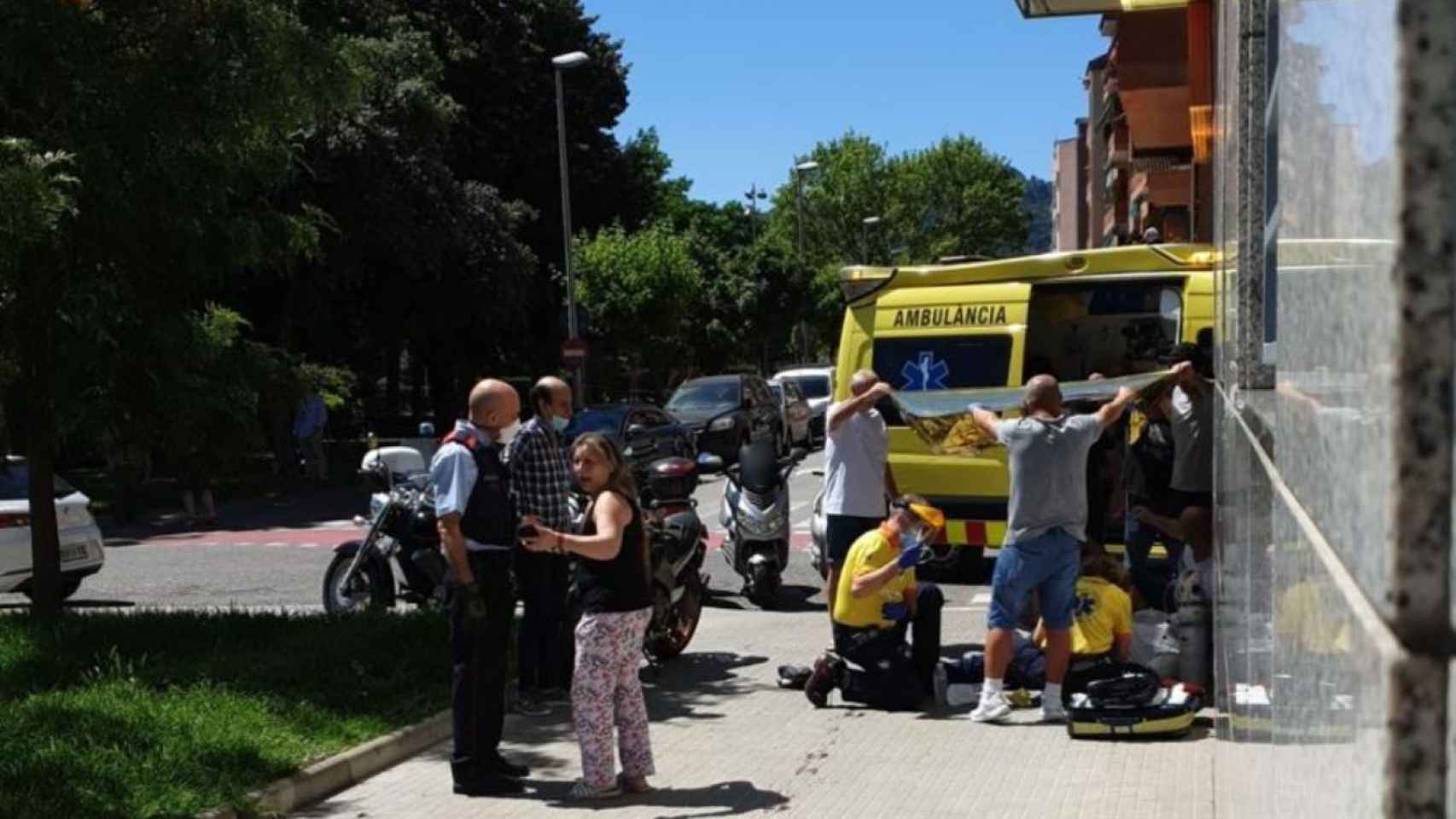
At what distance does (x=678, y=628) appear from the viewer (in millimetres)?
10594

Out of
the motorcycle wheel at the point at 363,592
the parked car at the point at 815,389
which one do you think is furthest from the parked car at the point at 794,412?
the motorcycle wheel at the point at 363,592

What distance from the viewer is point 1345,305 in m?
0.97

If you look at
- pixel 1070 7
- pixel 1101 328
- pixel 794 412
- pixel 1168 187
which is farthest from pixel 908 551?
pixel 794 412

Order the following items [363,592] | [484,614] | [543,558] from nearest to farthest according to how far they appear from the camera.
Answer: [484,614], [543,558], [363,592]

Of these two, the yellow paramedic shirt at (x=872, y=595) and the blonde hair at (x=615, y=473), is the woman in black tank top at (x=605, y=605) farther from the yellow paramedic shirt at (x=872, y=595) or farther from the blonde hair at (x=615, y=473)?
the yellow paramedic shirt at (x=872, y=595)

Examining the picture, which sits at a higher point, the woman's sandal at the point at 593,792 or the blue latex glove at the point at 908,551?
the blue latex glove at the point at 908,551

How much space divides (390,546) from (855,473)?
371 centimetres

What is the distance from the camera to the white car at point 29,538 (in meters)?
14.6

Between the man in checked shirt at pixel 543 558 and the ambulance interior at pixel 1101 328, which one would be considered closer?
the man in checked shirt at pixel 543 558

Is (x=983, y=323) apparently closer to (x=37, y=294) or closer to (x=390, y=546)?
(x=390, y=546)

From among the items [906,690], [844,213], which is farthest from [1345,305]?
[844,213]

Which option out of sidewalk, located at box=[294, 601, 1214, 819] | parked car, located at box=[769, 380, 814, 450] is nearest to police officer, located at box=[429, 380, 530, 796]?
sidewalk, located at box=[294, 601, 1214, 819]

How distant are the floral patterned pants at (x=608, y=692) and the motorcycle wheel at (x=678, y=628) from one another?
122 inches

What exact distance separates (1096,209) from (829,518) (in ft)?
215
